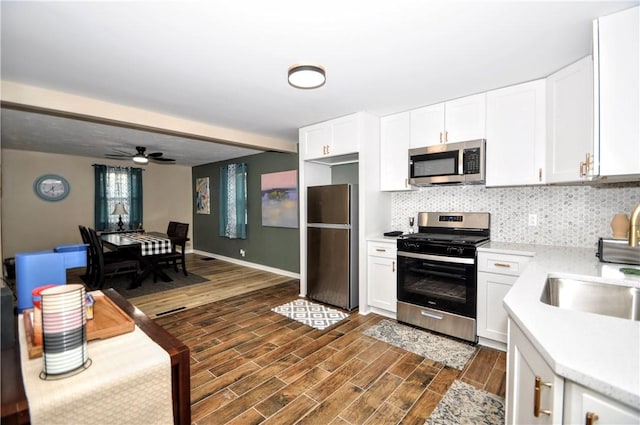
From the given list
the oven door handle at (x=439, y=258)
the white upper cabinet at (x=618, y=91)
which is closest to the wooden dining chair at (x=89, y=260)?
the oven door handle at (x=439, y=258)

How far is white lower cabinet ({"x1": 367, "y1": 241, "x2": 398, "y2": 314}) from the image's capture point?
3.19 m

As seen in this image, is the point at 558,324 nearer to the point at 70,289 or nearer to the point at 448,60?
the point at 70,289

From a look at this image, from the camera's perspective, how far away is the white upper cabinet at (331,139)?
340 cm

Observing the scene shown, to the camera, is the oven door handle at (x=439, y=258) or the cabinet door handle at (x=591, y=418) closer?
the cabinet door handle at (x=591, y=418)

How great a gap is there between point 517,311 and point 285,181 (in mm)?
4408

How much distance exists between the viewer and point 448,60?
85.0 inches

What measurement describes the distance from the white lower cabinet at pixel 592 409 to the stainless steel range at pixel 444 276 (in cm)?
191

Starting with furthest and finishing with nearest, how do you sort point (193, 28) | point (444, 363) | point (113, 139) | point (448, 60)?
point (113, 139), point (444, 363), point (448, 60), point (193, 28)

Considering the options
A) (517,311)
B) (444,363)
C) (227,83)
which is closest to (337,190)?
(227,83)

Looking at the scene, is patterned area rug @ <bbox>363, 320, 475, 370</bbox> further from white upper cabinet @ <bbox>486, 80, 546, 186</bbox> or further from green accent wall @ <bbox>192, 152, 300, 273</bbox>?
green accent wall @ <bbox>192, 152, 300, 273</bbox>

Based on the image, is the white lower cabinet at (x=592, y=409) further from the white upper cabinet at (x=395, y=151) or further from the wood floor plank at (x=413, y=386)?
the white upper cabinet at (x=395, y=151)

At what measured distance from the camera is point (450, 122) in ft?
9.68

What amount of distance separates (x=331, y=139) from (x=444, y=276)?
6.78 feet

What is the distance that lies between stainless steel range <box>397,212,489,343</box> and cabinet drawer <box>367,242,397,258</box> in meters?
0.13
